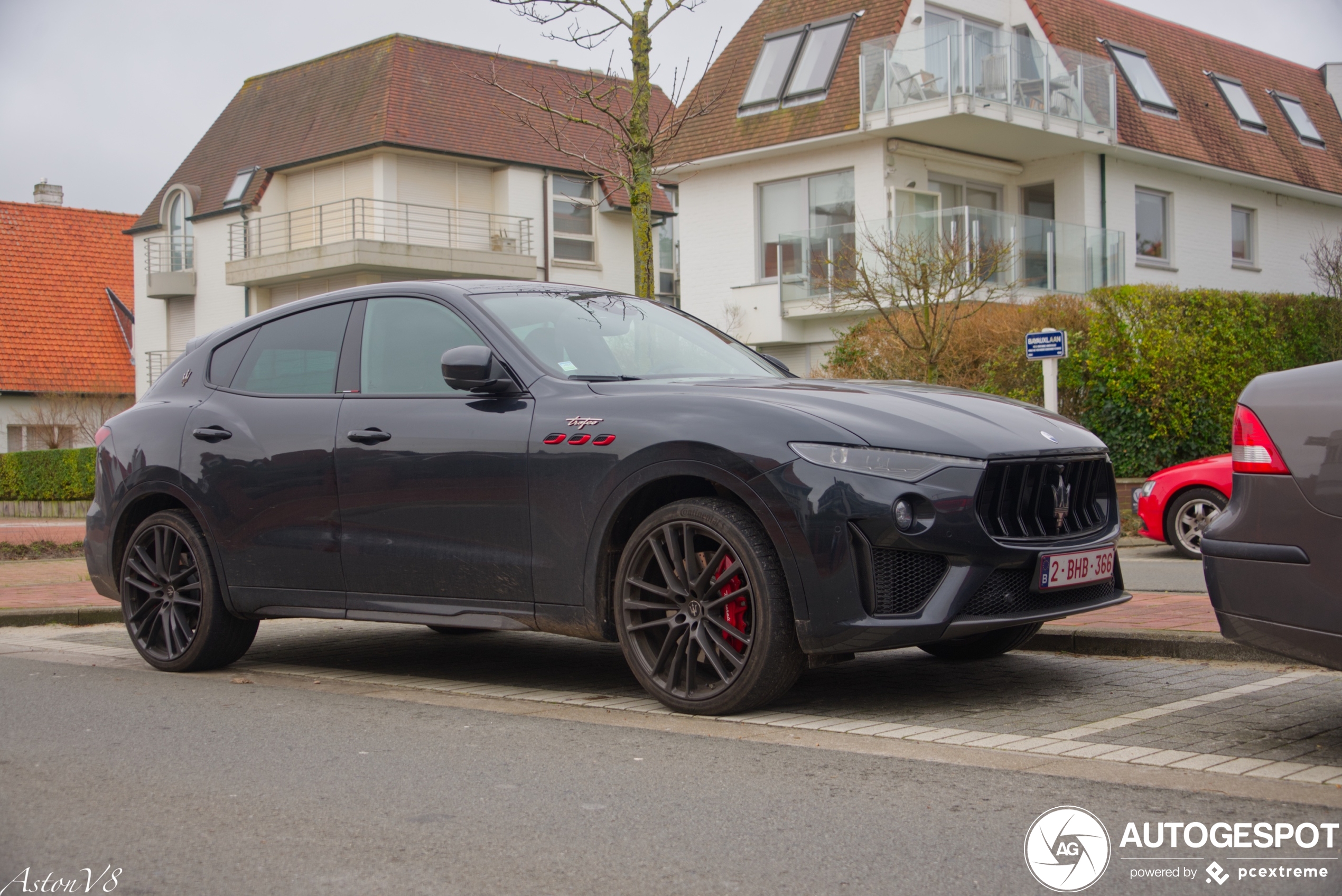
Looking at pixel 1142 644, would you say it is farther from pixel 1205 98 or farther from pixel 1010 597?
pixel 1205 98

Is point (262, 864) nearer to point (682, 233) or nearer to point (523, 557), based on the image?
point (523, 557)

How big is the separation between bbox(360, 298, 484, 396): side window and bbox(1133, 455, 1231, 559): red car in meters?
9.13

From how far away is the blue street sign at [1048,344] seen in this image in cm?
1438

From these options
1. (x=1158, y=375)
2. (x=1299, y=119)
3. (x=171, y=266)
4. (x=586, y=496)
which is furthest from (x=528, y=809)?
(x=171, y=266)

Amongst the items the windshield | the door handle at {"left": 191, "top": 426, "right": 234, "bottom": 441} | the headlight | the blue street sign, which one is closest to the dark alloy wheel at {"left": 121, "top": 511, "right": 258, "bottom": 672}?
the door handle at {"left": 191, "top": 426, "right": 234, "bottom": 441}

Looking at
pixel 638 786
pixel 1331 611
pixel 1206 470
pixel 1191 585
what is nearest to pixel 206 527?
pixel 638 786

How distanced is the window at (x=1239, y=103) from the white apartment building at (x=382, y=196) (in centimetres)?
1295

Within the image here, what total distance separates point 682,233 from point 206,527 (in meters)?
22.5

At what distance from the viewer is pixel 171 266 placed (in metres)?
38.3

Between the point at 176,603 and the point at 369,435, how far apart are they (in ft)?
5.48

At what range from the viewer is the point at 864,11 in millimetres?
26391

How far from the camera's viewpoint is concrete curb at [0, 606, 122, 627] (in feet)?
31.6

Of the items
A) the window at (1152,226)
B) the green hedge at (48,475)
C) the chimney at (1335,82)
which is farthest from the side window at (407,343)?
the chimney at (1335,82)

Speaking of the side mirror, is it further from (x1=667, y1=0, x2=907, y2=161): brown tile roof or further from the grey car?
(x1=667, y1=0, x2=907, y2=161): brown tile roof
